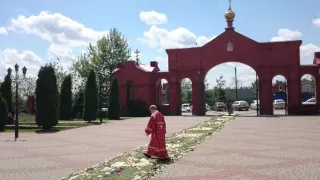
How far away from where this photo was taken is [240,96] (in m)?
88.3

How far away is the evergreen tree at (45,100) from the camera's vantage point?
71.3ft

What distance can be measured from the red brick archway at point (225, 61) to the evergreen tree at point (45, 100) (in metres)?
17.8

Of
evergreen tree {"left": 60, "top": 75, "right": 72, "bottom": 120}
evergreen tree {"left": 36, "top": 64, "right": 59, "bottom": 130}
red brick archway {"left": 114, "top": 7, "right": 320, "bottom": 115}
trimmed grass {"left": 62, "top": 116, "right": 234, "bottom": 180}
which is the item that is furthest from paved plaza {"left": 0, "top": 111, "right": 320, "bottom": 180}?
red brick archway {"left": 114, "top": 7, "right": 320, "bottom": 115}

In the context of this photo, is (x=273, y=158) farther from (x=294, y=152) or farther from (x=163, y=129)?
(x=163, y=129)

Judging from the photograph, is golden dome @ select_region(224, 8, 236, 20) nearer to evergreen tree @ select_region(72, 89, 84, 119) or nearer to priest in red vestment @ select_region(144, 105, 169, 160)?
evergreen tree @ select_region(72, 89, 84, 119)

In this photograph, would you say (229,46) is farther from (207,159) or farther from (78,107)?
(207,159)

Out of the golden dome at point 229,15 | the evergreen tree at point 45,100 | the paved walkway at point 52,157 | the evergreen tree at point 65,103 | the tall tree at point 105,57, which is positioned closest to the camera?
the paved walkway at point 52,157

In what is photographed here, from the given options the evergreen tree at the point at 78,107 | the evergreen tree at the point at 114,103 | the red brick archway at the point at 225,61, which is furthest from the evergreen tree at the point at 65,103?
the red brick archway at the point at 225,61

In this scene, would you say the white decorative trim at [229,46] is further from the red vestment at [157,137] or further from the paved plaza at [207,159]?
the red vestment at [157,137]

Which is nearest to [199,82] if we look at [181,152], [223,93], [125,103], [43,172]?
[125,103]

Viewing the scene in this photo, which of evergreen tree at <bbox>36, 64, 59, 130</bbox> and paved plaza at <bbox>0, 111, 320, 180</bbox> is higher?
evergreen tree at <bbox>36, 64, 59, 130</bbox>

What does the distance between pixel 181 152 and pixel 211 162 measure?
2000mm

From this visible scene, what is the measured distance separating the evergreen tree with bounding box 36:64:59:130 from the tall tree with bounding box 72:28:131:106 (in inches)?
1227

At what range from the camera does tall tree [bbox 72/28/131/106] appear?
54.1 meters
